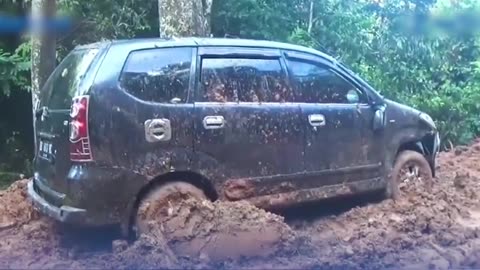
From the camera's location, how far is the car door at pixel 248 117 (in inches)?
205

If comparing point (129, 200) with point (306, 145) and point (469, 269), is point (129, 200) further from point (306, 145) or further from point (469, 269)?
point (469, 269)

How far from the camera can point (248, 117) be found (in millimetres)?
5324

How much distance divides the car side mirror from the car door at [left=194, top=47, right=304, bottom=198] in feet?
2.82

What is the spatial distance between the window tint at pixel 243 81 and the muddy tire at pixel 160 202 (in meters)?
0.72

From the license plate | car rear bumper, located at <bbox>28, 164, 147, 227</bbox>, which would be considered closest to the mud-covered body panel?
car rear bumper, located at <bbox>28, 164, 147, 227</bbox>

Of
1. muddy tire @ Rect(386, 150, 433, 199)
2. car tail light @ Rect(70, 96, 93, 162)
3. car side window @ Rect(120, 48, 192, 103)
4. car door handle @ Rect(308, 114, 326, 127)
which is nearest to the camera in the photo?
car tail light @ Rect(70, 96, 93, 162)

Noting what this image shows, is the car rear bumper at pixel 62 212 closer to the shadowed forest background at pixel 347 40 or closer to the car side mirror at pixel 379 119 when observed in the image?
the car side mirror at pixel 379 119

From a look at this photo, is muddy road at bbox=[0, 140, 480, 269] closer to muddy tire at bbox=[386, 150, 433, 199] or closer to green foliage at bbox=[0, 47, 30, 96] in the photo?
muddy tire at bbox=[386, 150, 433, 199]

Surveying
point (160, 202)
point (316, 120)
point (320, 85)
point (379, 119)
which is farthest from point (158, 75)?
point (379, 119)

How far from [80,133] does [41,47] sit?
9.66 ft

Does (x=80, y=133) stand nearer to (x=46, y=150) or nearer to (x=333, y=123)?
(x=46, y=150)

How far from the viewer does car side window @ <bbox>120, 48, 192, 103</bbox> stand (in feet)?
16.4

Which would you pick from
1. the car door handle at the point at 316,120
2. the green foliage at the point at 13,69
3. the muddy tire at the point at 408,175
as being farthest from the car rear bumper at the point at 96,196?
the green foliage at the point at 13,69

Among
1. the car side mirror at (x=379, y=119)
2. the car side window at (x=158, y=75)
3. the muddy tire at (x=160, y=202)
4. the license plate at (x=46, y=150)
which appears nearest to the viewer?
the muddy tire at (x=160, y=202)
